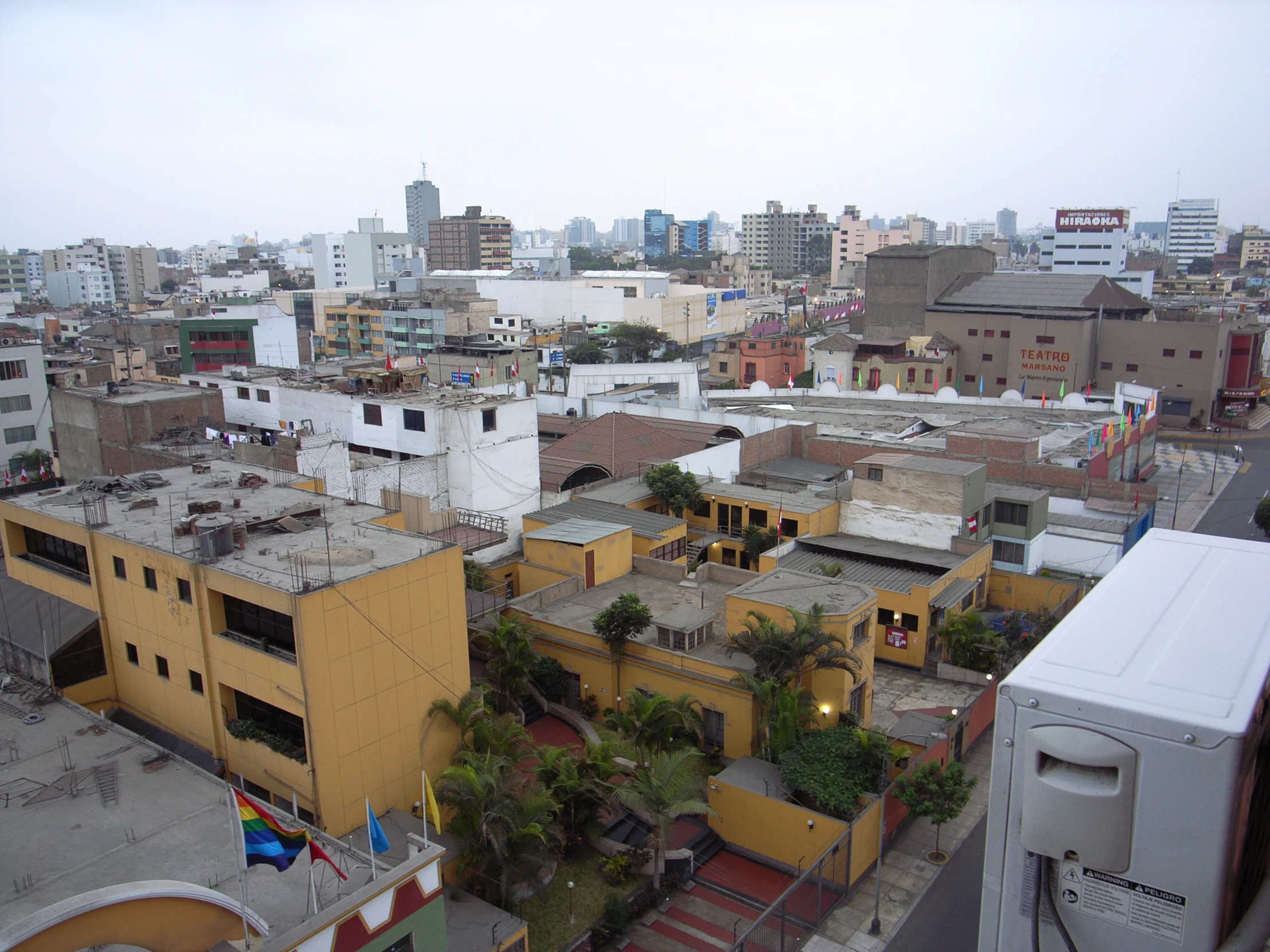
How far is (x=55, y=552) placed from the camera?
71.1 ft

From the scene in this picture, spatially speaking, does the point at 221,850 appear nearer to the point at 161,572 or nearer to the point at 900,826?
the point at 161,572

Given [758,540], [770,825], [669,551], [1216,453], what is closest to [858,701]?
[770,825]

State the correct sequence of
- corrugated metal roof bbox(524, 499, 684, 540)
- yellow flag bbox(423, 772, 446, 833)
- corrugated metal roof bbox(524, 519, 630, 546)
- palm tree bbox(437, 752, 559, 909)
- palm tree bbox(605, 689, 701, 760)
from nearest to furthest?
yellow flag bbox(423, 772, 446, 833)
palm tree bbox(437, 752, 559, 909)
palm tree bbox(605, 689, 701, 760)
corrugated metal roof bbox(524, 519, 630, 546)
corrugated metal roof bbox(524, 499, 684, 540)

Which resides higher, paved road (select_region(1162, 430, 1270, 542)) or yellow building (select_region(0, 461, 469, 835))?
yellow building (select_region(0, 461, 469, 835))

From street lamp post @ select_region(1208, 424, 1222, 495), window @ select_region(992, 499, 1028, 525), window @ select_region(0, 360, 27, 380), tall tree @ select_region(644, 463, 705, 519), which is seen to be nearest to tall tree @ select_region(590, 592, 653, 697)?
tall tree @ select_region(644, 463, 705, 519)

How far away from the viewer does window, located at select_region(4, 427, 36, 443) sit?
5072cm

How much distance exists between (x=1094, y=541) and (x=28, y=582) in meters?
34.2

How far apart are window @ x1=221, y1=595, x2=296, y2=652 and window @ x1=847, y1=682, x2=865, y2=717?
43.8 feet

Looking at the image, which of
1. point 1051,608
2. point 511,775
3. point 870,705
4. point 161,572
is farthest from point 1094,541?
point 161,572

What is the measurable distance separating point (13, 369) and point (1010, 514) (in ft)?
173

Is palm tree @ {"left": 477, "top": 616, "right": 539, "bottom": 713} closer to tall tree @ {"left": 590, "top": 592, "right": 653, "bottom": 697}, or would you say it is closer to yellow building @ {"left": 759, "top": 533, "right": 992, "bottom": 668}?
tall tree @ {"left": 590, "top": 592, "right": 653, "bottom": 697}

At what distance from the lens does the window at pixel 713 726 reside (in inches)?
893

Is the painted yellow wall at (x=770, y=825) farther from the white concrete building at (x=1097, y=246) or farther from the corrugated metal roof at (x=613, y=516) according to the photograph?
the white concrete building at (x=1097, y=246)

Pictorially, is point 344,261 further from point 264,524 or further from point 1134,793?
point 1134,793
